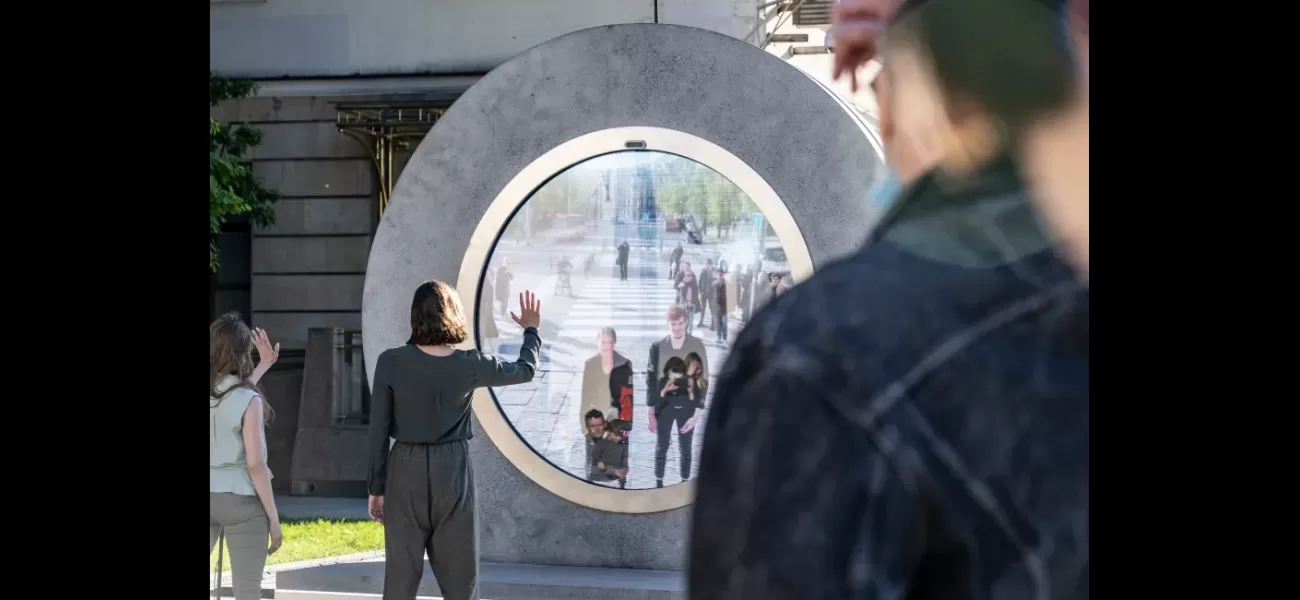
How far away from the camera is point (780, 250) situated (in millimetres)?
5895

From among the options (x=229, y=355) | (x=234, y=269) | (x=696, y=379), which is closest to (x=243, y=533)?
(x=229, y=355)

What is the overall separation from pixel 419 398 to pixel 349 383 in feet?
22.4

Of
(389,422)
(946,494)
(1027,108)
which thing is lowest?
(389,422)

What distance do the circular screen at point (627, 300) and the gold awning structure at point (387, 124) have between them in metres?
5.34

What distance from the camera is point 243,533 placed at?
4.75 metres

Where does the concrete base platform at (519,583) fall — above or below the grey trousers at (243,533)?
below

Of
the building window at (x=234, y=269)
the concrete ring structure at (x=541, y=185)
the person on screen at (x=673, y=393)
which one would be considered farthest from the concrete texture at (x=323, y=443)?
the person on screen at (x=673, y=393)

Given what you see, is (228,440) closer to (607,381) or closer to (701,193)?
(607,381)

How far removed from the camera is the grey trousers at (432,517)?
4.52 meters

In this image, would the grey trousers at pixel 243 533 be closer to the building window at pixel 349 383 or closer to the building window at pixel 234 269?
the building window at pixel 349 383

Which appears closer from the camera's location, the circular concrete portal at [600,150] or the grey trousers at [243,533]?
the grey trousers at [243,533]
